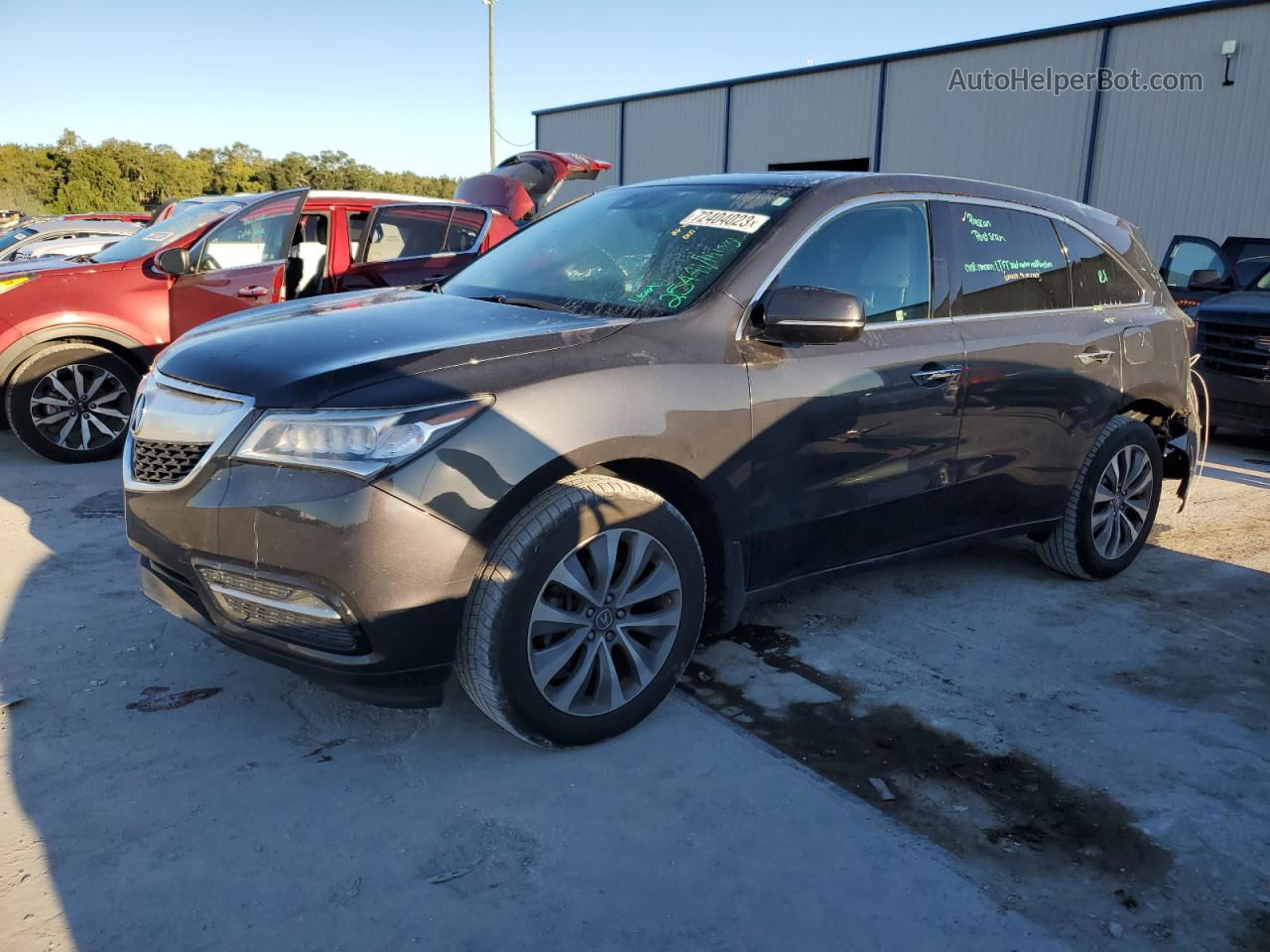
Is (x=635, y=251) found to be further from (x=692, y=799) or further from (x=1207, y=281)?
(x=1207, y=281)

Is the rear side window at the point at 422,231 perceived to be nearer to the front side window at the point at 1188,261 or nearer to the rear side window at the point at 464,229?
the rear side window at the point at 464,229

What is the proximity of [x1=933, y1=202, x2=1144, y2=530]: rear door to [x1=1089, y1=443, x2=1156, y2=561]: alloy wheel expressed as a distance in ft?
0.84

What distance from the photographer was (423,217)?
24.9 feet

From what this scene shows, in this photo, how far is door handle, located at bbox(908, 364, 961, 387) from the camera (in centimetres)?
358

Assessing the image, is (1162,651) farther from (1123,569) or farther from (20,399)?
(20,399)

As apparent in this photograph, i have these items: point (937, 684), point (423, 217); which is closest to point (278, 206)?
point (423, 217)

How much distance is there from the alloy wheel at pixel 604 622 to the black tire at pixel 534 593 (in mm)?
31

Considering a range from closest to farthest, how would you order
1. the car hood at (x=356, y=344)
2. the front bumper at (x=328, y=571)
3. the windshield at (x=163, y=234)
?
the front bumper at (x=328, y=571) → the car hood at (x=356, y=344) → the windshield at (x=163, y=234)

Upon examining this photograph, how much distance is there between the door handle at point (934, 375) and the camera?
358 centimetres

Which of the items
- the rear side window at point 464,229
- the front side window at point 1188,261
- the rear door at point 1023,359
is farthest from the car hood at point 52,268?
the front side window at point 1188,261

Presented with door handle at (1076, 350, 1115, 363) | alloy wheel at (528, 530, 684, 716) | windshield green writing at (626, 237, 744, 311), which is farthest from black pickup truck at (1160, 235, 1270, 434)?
alloy wheel at (528, 530, 684, 716)

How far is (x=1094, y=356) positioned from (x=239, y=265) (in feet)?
18.4

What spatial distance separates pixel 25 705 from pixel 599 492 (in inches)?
79.5

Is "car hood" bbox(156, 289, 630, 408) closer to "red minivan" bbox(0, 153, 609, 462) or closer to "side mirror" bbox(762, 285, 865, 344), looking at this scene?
"side mirror" bbox(762, 285, 865, 344)
